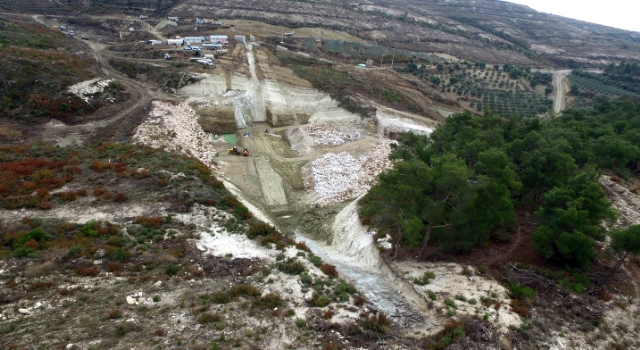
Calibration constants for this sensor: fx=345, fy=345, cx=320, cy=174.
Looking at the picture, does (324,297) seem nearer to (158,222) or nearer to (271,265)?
(271,265)

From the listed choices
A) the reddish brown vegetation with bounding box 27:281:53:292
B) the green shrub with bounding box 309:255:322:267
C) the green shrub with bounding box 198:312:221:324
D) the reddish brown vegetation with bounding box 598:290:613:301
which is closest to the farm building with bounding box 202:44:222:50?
the green shrub with bounding box 309:255:322:267

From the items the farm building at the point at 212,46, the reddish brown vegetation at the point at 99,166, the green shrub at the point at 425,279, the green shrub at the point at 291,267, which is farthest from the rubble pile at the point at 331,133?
the farm building at the point at 212,46

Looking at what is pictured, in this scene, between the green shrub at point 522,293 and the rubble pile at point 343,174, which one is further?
the rubble pile at point 343,174

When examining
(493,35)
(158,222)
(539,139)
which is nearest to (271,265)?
(158,222)

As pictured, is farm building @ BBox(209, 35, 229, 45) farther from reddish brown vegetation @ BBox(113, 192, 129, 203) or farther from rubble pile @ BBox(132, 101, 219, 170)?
reddish brown vegetation @ BBox(113, 192, 129, 203)

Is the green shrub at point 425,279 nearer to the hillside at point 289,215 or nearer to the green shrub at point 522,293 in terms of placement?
the hillside at point 289,215

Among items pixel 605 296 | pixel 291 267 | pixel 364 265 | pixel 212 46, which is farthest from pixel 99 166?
pixel 212 46

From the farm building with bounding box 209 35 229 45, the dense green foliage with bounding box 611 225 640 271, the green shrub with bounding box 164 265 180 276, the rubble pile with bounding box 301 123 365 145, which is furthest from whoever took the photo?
the farm building with bounding box 209 35 229 45
